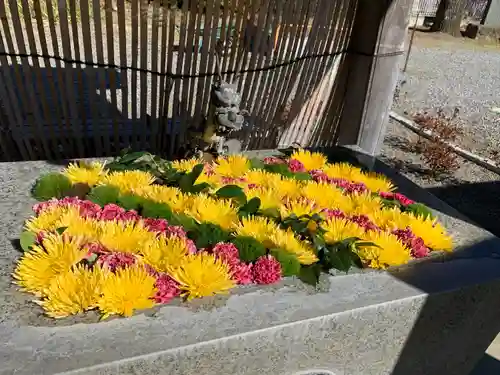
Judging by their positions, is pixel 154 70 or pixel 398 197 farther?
pixel 154 70

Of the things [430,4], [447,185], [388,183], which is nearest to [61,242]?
[388,183]

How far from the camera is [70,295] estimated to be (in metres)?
1.11

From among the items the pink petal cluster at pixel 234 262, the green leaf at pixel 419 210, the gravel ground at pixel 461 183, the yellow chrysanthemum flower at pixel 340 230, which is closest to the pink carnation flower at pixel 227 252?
the pink petal cluster at pixel 234 262

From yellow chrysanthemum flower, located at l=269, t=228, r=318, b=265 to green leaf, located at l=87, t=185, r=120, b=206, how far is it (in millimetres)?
508

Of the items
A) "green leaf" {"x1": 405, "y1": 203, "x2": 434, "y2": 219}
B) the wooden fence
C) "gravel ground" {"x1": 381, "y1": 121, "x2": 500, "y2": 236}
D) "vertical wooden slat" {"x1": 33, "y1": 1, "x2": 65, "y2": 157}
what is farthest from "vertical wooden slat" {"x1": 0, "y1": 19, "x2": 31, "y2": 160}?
"gravel ground" {"x1": 381, "y1": 121, "x2": 500, "y2": 236}

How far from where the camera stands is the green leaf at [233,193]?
1.58 meters

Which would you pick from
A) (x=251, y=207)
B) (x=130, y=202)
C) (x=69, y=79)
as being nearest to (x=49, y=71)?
(x=69, y=79)

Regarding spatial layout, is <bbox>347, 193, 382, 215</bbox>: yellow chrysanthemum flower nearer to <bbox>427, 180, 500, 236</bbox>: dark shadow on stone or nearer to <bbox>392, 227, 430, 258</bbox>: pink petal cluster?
<bbox>392, 227, 430, 258</bbox>: pink petal cluster

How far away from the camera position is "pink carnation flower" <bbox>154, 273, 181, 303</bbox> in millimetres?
1188

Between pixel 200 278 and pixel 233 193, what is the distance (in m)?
0.42

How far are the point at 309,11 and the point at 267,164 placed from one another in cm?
110

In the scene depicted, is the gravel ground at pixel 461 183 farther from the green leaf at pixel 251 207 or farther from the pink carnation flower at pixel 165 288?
the pink carnation flower at pixel 165 288

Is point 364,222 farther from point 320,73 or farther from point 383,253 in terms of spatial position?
point 320,73

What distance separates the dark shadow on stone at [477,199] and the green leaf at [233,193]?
293 cm
